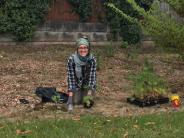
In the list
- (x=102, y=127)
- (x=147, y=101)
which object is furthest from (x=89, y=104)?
(x=102, y=127)

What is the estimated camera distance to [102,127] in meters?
6.90

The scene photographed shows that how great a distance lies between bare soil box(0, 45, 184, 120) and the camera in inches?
315

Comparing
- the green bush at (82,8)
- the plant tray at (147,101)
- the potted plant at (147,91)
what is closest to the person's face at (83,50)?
the potted plant at (147,91)

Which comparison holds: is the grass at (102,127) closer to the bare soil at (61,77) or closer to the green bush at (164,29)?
the bare soil at (61,77)

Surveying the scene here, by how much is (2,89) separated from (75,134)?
10.7 feet

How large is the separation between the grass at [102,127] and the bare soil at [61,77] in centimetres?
49

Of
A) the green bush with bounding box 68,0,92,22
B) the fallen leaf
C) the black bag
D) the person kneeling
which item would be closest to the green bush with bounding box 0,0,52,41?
the green bush with bounding box 68,0,92,22

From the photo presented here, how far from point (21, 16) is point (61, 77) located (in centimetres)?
541

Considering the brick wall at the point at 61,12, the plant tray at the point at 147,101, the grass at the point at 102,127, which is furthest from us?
the brick wall at the point at 61,12

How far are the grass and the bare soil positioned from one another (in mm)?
486

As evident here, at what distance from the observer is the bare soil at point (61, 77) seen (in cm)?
801

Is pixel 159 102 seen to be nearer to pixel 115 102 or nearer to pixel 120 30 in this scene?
pixel 115 102

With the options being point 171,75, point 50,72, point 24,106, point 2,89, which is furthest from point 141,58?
point 24,106

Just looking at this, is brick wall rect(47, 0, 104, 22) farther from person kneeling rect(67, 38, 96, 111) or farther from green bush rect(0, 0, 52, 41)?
person kneeling rect(67, 38, 96, 111)
